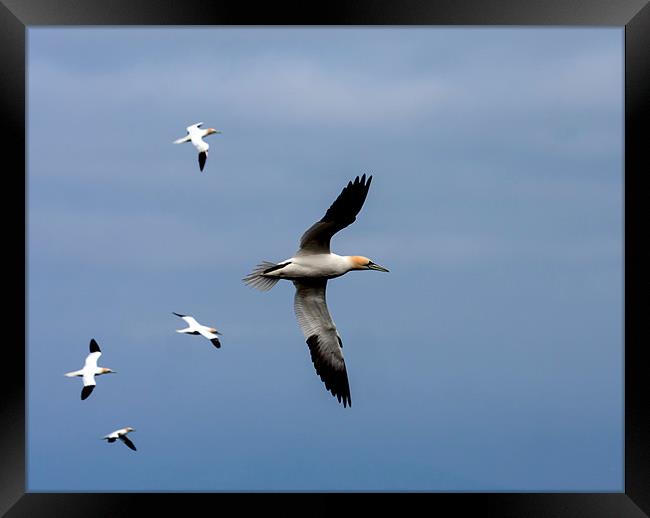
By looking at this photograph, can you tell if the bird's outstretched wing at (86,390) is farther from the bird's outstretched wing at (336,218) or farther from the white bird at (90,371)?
the bird's outstretched wing at (336,218)

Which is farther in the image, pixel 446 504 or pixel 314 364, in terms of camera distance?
pixel 314 364

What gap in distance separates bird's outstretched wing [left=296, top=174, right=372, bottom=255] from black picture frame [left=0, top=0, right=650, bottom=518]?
141 centimetres

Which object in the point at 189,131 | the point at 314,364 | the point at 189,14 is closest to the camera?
the point at 189,14

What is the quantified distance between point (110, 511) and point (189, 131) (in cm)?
435

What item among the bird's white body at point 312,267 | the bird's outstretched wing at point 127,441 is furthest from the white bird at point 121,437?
the bird's white body at point 312,267

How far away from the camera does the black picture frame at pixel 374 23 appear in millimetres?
6105

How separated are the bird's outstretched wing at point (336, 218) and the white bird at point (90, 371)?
2.44 meters

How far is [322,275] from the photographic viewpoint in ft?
25.3

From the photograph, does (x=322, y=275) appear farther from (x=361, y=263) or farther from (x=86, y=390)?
(x=86, y=390)

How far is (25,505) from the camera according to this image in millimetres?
6355

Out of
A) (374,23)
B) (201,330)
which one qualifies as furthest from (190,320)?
(374,23)

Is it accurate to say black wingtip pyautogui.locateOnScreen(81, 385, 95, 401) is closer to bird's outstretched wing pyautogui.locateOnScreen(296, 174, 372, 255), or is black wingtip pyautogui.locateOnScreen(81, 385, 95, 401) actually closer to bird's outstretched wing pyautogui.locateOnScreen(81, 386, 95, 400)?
bird's outstretched wing pyautogui.locateOnScreen(81, 386, 95, 400)

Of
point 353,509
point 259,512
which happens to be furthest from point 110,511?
point 353,509

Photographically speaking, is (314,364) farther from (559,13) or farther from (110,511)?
(559,13)
